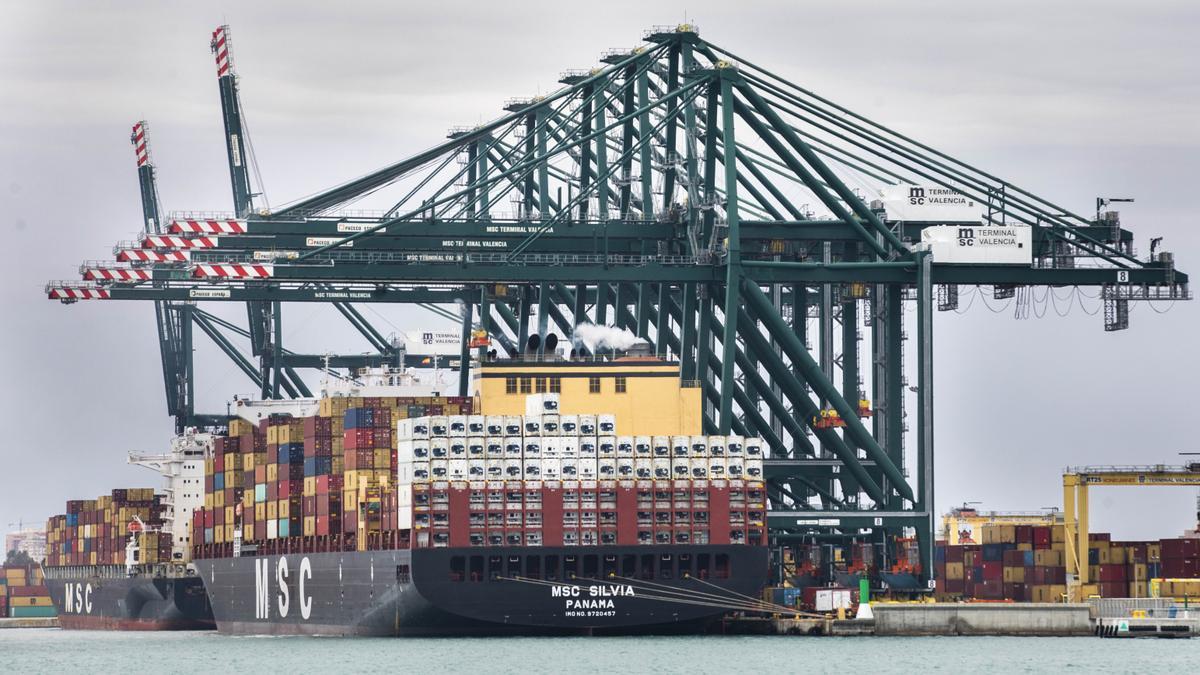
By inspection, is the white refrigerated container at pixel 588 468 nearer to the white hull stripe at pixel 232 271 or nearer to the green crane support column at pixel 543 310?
the white hull stripe at pixel 232 271

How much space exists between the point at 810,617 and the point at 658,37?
70.0 ft

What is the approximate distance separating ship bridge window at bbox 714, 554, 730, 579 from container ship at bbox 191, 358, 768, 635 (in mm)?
42

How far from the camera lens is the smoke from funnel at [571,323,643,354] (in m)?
83.8

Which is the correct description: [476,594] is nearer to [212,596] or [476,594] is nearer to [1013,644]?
[1013,644]

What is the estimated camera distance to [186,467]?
108m

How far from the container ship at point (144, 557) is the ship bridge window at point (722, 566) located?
35.1m

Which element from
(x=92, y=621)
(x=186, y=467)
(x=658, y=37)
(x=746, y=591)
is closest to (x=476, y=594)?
(x=746, y=591)

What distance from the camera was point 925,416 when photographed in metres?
84.1

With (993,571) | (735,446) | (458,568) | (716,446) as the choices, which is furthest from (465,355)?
(458,568)

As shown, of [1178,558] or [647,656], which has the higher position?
[1178,558]

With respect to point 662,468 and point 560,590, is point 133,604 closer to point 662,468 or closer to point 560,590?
point 560,590

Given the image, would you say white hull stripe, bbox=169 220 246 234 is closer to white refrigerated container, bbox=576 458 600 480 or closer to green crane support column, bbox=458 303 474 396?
white refrigerated container, bbox=576 458 600 480

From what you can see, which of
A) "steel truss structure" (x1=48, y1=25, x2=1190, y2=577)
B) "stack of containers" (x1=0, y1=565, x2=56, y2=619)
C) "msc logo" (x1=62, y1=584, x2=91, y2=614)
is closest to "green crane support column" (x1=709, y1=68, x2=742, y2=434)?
"steel truss structure" (x1=48, y1=25, x2=1190, y2=577)

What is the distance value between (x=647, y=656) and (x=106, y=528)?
53674mm
